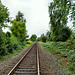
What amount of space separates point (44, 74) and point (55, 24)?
11.8 meters

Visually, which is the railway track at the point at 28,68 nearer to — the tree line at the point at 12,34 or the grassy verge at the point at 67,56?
the grassy verge at the point at 67,56

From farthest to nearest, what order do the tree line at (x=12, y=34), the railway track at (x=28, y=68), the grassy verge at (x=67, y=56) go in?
the tree line at (x=12, y=34) < the grassy verge at (x=67, y=56) < the railway track at (x=28, y=68)

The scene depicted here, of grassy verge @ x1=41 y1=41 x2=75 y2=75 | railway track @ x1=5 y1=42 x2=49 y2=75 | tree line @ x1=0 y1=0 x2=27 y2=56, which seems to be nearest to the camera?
railway track @ x1=5 y1=42 x2=49 y2=75

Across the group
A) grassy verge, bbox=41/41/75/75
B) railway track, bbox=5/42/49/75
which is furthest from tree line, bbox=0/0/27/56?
grassy verge, bbox=41/41/75/75

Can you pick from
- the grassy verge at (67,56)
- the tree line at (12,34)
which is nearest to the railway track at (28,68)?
the grassy verge at (67,56)

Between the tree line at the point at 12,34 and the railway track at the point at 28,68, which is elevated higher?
the tree line at the point at 12,34

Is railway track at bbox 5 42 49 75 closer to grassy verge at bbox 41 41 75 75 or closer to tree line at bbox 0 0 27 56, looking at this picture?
grassy verge at bbox 41 41 75 75

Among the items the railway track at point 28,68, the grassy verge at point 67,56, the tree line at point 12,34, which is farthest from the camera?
the tree line at point 12,34

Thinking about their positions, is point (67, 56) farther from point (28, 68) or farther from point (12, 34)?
point (12, 34)

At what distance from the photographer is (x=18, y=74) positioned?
3611 mm

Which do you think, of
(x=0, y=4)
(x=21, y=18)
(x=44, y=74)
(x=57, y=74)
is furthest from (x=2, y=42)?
(x=21, y=18)

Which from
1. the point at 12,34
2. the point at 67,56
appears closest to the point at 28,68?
the point at 67,56

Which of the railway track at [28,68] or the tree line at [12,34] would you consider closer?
the railway track at [28,68]

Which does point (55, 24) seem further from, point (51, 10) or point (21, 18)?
point (21, 18)
